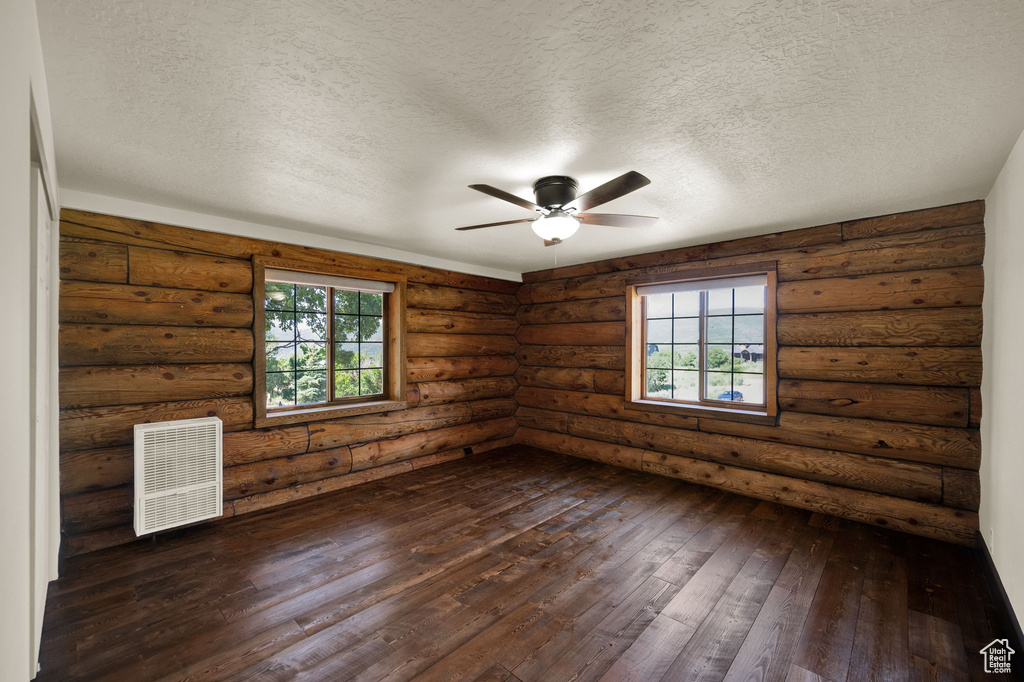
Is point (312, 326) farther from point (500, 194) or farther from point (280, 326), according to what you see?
point (500, 194)

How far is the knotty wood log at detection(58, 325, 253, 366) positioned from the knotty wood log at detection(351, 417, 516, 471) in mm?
1452

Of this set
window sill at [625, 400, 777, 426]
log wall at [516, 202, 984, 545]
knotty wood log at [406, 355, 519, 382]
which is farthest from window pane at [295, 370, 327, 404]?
log wall at [516, 202, 984, 545]

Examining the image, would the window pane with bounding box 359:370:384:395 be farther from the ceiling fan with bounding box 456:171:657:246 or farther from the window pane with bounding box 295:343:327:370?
the ceiling fan with bounding box 456:171:657:246

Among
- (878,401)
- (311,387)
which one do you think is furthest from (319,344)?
(878,401)

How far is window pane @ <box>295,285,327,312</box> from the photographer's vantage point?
4047 millimetres

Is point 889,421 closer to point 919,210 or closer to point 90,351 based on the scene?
point 919,210

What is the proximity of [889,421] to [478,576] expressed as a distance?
10.8 ft

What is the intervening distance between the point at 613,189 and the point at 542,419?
12.8ft

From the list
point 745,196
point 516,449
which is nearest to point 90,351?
point 516,449

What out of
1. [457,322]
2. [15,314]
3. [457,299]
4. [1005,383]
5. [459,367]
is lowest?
[459,367]

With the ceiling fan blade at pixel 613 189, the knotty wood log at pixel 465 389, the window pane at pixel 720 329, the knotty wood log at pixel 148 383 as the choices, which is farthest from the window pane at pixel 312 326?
the window pane at pixel 720 329

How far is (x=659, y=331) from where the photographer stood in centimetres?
475

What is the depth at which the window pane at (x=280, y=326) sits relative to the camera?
12.8 ft

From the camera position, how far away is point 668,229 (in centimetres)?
362
